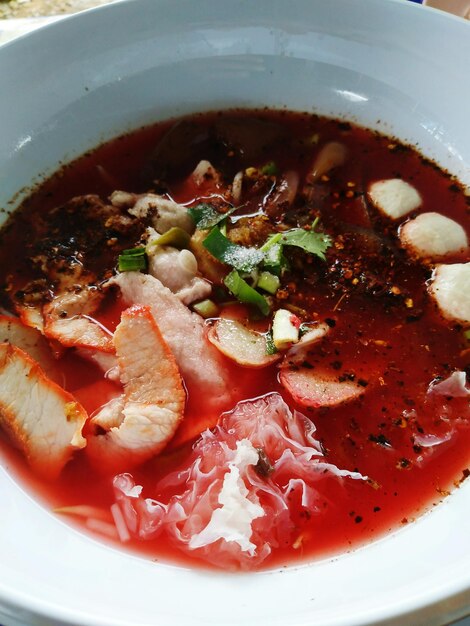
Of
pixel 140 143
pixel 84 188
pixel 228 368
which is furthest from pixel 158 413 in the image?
pixel 140 143

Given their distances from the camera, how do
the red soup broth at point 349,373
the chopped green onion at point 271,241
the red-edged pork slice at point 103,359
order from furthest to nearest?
the chopped green onion at point 271,241 → the red-edged pork slice at point 103,359 → the red soup broth at point 349,373

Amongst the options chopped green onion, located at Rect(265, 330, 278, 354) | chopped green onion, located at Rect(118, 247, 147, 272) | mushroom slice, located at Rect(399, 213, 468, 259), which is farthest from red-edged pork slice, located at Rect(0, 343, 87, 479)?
mushroom slice, located at Rect(399, 213, 468, 259)

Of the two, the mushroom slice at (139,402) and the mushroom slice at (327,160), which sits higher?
the mushroom slice at (327,160)

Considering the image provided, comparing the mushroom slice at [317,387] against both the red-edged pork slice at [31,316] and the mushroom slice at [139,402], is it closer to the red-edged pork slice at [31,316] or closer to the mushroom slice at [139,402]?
the mushroom slice at [139,402]

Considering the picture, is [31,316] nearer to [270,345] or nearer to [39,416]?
[39,416]

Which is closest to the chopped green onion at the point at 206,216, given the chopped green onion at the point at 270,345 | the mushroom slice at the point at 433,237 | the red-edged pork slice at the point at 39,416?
the chopped green onion at the point at 270,345

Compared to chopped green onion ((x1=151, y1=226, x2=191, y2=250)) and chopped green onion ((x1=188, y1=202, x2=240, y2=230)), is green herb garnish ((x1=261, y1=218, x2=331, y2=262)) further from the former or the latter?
chopped green onion ((x1=151, y1=226, x2=191, y2=250))

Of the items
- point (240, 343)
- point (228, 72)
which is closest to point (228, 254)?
point (240, 343)

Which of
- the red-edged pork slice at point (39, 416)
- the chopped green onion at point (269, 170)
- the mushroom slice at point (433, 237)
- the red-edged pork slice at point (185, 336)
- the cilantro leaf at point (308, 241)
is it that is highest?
the mushroom slice at point (433, 237)
